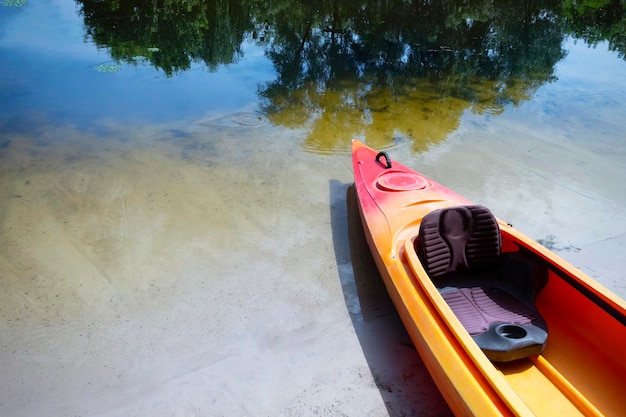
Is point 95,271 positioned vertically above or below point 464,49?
below

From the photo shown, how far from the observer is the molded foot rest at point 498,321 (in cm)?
286

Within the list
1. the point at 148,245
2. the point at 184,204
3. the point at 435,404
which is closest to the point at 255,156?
the point at 184,204

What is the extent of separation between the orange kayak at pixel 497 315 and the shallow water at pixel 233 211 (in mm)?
477

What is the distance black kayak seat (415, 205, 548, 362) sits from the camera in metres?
3.23

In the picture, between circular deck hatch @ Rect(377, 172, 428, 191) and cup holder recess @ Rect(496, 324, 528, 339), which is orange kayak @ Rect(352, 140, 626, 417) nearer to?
cup holder recess @ Rect(496, 324, 528, 339)

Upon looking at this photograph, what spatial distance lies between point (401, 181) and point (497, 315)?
1.53m

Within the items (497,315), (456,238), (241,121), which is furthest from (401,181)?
(241,121)

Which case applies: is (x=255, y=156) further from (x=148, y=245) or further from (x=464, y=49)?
(x=464, y=49)

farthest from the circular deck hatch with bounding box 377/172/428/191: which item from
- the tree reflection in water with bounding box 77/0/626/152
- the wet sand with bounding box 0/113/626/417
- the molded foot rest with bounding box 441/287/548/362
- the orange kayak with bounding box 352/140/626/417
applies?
the tree reflection in water with bounding box 77/0/626/152

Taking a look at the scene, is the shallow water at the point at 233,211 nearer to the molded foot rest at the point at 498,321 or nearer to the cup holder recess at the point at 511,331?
the molded foot rest at the point at 498,321

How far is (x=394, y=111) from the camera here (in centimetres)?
677

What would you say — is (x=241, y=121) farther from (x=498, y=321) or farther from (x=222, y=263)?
(x=498, y=321)

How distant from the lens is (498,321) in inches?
123

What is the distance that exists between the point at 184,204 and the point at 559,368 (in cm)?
341
